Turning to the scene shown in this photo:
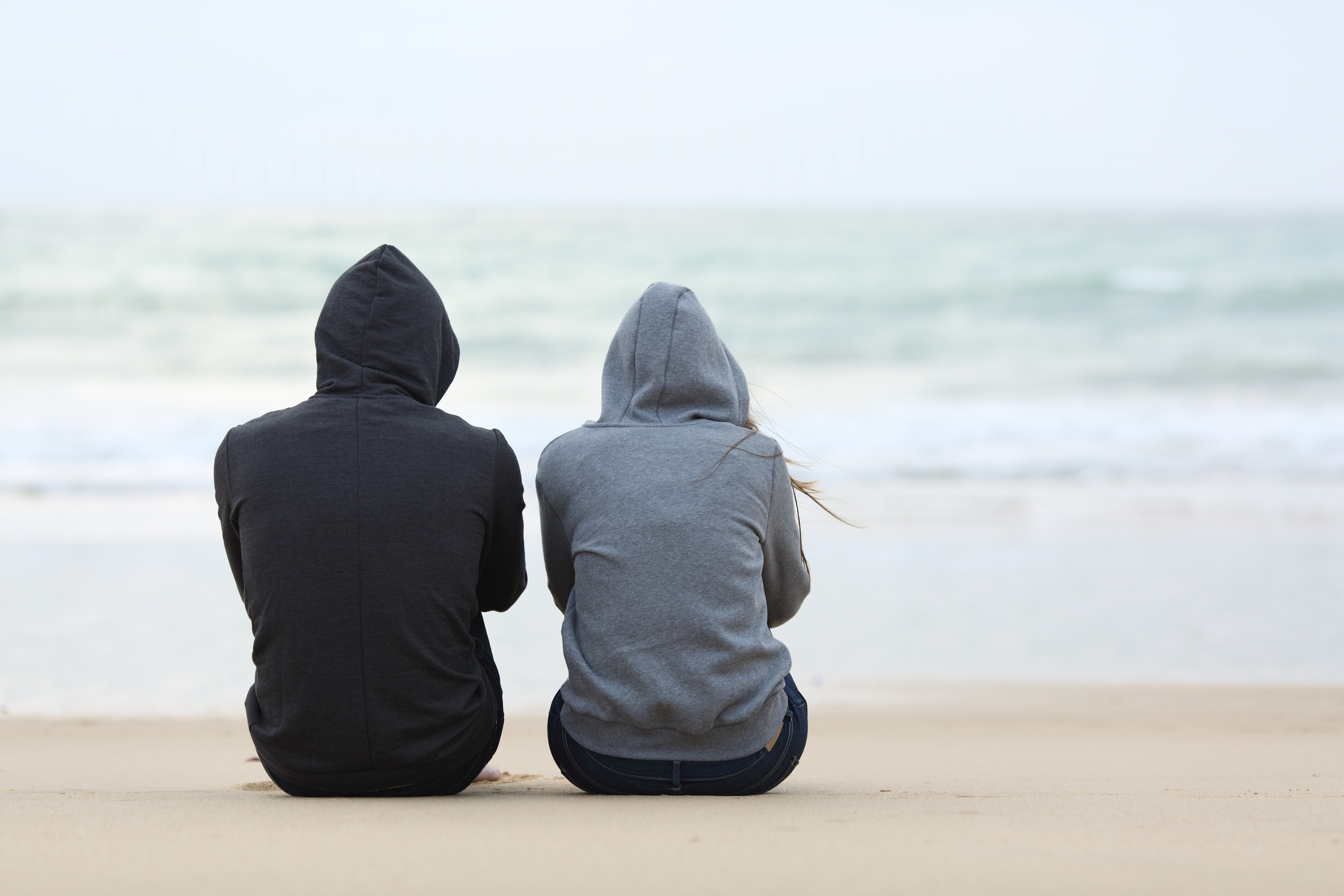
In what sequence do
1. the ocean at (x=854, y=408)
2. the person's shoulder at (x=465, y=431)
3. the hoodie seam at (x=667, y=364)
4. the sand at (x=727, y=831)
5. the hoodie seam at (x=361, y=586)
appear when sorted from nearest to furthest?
the sand at (x=727, y=831) → the hoodie seam at (x=361, y=586) → the person's shoulder at (x=465, y=431) → the hoodie seam at (x=667, y=364) → the ocean at (x=854, y=408)

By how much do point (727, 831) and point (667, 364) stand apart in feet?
3.16

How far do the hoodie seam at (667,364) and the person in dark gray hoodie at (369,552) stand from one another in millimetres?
319

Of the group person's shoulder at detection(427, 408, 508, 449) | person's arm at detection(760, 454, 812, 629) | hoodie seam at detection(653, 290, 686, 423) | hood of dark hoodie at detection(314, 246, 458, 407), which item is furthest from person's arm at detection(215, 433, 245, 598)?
person's arm at detection(760, 454, 812, 629)

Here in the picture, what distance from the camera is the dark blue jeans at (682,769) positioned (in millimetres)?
2412

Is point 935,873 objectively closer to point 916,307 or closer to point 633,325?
point 633,325

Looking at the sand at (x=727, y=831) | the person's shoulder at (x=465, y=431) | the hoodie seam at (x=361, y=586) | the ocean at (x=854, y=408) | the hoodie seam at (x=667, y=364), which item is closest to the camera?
the sand at (x=727, y=831)

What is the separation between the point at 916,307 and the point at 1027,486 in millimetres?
10248

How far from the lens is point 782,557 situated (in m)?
2.52

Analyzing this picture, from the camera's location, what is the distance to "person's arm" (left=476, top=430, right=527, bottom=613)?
2391mm

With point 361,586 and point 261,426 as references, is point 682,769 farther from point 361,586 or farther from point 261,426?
point 261,426

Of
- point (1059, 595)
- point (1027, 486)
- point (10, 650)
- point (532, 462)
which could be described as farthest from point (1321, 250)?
point (10, 650)

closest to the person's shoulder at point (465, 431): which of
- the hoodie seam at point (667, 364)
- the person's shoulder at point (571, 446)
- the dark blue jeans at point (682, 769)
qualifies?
the person's shoulder at point (571, 446)

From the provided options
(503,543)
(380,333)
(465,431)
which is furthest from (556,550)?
(380,333)

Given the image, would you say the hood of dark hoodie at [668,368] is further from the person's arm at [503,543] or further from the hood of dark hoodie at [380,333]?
the hood of dark hoodie at [380,333]
